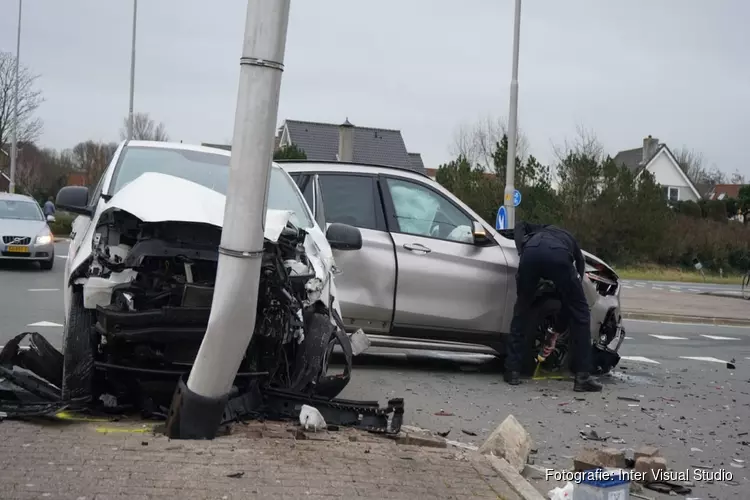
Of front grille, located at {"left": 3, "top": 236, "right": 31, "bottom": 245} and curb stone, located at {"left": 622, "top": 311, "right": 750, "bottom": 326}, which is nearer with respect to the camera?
curb stone, located at {"left": 622, "top": 311, "right": 750, "bottom": 326}

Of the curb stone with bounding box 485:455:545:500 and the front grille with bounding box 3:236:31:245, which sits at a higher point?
the front grille with bounding box 3:236:31:245

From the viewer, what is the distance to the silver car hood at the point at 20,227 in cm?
1869

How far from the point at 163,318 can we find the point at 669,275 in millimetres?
35111

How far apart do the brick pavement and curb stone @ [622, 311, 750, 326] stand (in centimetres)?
1236

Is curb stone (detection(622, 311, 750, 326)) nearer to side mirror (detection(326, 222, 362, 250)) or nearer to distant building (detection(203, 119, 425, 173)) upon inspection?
side mirror (detection(326, 222, 362, 250))

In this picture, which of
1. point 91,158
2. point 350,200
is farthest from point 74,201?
point 91,158

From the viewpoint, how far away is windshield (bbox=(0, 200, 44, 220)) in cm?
1977

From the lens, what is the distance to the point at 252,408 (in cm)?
544

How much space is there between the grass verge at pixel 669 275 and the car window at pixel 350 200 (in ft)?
91.6

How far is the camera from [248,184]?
4.53 metres

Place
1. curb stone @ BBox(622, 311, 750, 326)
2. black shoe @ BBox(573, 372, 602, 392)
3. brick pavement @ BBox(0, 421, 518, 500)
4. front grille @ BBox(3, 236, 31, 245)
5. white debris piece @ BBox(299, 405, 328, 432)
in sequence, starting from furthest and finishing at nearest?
front grille @ BBox(3, 236, 31, 245) → curb stone @ BBox(622, 311, 750, 326) → black shoe @ BBox(573, 372, 602, 392) → white debris piece @ BBox(299, 405, 328, 432) → brick pavement @ BBox(0, 421, 518, 500)

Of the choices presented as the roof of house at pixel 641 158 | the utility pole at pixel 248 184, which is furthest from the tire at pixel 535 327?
the roof of house at pixel 641 158

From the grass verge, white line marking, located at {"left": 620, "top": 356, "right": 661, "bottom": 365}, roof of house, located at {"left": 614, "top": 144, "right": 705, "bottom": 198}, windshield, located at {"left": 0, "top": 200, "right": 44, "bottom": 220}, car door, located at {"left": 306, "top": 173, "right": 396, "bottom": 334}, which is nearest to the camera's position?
car door, located at {"left": 306, "top": 173, "right": 396, "bottom": 334}

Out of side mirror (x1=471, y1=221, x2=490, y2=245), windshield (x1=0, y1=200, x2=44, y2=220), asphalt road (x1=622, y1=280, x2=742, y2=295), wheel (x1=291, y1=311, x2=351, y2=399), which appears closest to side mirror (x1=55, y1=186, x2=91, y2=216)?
wheel (x1=291, y1=311, x2=351, y2=399)
